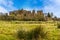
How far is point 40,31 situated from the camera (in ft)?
72.9

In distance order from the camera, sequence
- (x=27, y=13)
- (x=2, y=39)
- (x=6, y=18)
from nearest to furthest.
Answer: (x=2, y=39)
(x=6, y=18)
(x=27, y=13)

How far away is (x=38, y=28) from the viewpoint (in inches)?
883

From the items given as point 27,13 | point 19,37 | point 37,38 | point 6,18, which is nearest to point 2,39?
point 19,37

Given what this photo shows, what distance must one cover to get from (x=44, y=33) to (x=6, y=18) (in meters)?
93.8

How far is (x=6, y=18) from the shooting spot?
377 feet

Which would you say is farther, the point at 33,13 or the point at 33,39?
the point at 33,13

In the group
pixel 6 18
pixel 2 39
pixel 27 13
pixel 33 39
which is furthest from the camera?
pixel 27 13

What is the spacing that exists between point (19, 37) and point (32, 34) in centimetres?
138

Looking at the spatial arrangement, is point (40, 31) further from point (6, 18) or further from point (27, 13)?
point (27, 13)

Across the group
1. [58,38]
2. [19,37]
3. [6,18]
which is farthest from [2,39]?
[6,18]

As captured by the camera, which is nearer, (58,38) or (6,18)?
(58,38)

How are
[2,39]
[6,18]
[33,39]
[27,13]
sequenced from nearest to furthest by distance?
1. [33,39]
2. [2,39]
3. [6,18]
4. [27,13]

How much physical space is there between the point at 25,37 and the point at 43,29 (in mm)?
2133

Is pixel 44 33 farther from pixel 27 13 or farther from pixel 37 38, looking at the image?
pixel 27 13
